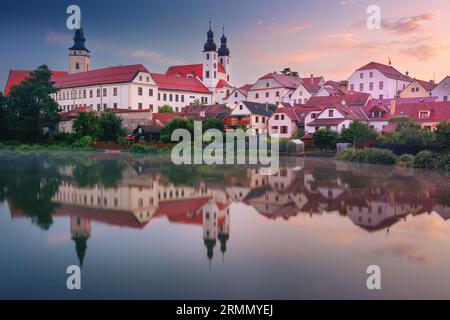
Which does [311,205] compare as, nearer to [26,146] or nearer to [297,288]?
[297,288]

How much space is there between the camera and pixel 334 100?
5053cm

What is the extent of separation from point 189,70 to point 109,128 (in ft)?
134

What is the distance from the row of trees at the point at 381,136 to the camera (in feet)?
104

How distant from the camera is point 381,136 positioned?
3756cm

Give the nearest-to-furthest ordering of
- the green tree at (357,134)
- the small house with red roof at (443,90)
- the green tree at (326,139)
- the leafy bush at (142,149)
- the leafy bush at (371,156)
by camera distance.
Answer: the leafy bush at (371,156)
the green tree at (357,134)
the green tree at (326,139)
the leafy bush at (142,149)
the small house with red roof at (443,90)

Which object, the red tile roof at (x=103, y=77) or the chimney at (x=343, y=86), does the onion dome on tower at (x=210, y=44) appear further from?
the chimney at (x=343, y=86)

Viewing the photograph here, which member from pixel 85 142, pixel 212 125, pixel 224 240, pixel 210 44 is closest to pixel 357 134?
pixel 212 125

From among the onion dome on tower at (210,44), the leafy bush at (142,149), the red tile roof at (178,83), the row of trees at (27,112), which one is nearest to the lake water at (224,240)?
the leafy bush at (142,149)

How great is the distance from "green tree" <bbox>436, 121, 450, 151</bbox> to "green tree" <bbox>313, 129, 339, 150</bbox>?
1149 centimetres

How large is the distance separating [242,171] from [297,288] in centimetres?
1791

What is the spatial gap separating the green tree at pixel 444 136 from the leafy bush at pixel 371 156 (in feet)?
11.1

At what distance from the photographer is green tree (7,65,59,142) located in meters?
52.1

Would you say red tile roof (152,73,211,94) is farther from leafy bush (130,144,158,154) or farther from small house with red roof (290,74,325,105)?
leafy bush (130,144,158,154)
